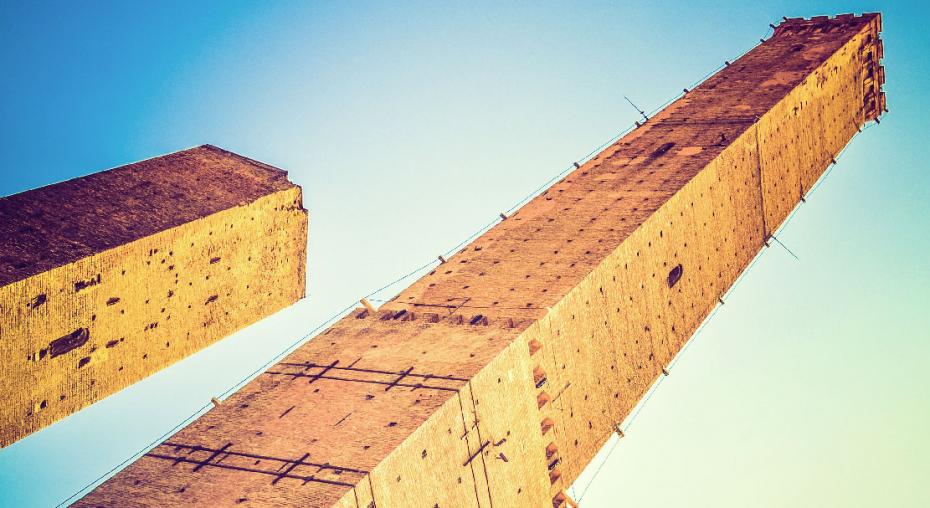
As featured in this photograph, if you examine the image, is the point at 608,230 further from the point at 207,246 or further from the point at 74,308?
the point at 74,308

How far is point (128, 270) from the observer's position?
11.4 m

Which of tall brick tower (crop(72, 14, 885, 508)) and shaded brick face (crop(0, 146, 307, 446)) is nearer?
tall brick tower (crop(72, 14, 885, 508))

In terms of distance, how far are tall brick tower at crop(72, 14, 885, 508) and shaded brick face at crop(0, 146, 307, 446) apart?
2427 millimetres

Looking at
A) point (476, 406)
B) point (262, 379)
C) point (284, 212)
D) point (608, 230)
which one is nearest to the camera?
point (476, 406)

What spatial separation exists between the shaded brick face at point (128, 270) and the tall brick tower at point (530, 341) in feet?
7.96

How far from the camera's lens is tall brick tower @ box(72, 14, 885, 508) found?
882cm

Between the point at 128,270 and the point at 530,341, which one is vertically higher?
the point at 128,270

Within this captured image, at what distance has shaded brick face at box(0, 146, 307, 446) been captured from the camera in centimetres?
1041

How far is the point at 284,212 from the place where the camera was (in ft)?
48.4

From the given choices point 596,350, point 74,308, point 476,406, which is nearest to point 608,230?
point 596,350

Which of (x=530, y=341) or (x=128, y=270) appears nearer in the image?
(x=530, y=341)

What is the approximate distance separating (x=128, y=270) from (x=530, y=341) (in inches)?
213

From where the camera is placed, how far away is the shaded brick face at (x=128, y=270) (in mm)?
10406

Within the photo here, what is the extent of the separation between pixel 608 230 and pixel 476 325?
9.89ft
